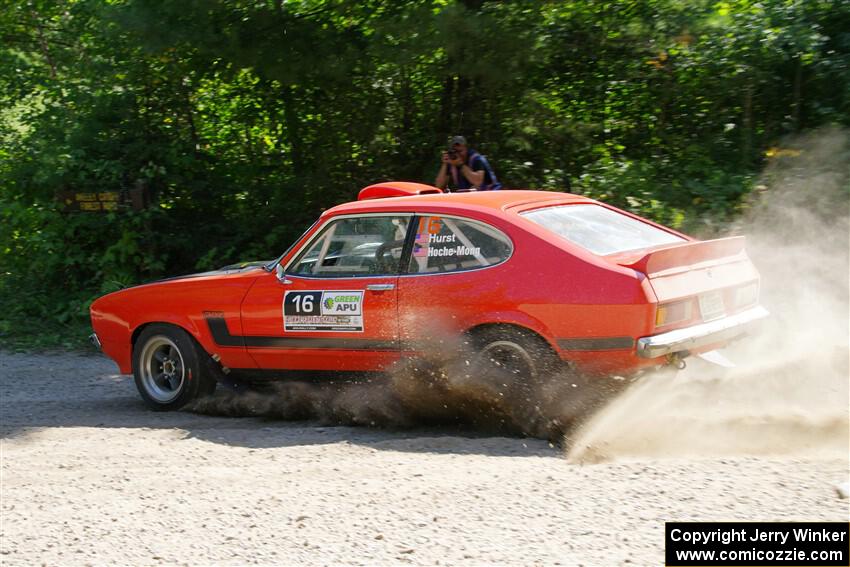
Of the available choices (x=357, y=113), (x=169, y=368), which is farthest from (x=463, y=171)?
(x=169, y=368)

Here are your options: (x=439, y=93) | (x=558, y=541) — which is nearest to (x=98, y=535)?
(x=558, y=541)

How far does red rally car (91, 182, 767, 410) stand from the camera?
568 centimetres

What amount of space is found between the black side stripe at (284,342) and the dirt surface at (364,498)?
55cm

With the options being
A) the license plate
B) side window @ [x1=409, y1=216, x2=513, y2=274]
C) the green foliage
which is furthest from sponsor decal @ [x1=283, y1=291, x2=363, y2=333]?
the green foliage

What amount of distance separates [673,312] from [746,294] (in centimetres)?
98

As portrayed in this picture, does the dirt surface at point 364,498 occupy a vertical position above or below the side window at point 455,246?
below

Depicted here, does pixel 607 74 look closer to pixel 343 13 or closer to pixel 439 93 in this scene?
pixel 439 93

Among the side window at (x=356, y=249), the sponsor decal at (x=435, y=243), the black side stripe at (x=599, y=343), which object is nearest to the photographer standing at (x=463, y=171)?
the side window at (x=356, y=249)

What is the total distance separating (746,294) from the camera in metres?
6.43

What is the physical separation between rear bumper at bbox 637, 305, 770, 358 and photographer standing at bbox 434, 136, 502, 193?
4.00m

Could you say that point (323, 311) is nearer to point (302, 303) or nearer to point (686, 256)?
point (302, 303)

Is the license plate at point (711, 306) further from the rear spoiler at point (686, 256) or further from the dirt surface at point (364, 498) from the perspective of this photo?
the dirt surface at point (364, 498)

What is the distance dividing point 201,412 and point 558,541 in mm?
3904

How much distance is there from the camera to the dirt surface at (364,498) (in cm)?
412
